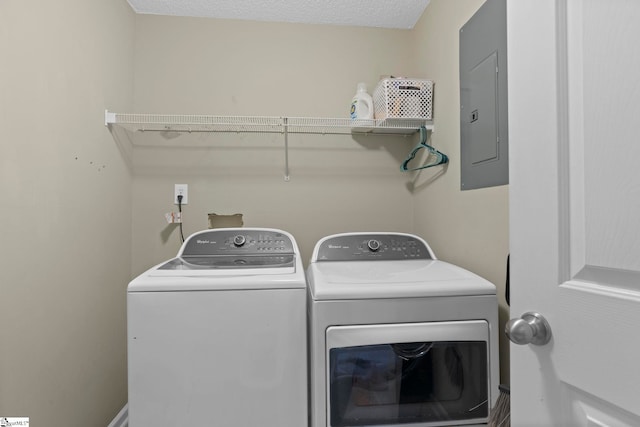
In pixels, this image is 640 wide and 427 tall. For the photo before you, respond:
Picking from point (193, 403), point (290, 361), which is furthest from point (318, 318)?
point (193, 403)

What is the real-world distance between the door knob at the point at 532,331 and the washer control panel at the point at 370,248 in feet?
3.48

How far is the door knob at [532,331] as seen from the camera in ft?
1.99

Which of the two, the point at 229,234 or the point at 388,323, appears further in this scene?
the point at 229,234

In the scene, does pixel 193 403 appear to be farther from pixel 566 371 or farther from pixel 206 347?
pixel 566 371

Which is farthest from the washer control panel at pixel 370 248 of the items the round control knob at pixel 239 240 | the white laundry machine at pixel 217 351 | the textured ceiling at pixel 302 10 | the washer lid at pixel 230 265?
the textured ceiling at pixel 302 10

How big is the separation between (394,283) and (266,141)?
1297 mm

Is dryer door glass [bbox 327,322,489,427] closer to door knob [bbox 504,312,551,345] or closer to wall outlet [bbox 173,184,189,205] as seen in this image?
door knob [bbox 504,312,551,345]

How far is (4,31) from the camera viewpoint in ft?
3.55

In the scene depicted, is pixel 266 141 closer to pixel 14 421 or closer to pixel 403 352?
pixel 403 352

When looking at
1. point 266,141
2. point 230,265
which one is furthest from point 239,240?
point 266,141

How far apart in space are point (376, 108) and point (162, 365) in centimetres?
168

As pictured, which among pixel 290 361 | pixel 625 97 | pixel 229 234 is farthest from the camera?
pixel 229 234

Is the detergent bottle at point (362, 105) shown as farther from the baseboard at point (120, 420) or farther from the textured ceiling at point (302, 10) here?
the baseboard at point (120, 420)

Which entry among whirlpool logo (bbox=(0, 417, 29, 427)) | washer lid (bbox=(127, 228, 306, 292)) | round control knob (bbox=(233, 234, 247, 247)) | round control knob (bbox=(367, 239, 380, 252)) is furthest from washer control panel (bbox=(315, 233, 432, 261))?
whirlpool logo (bbox=(0, 417, 29, 427))
